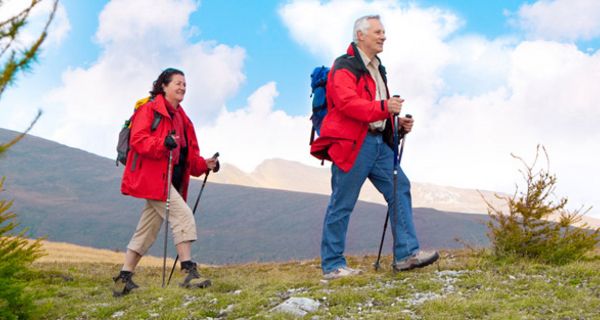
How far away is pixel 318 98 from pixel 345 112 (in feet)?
2.15

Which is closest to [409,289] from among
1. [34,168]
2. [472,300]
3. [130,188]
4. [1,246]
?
[472,300]

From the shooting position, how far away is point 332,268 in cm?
687

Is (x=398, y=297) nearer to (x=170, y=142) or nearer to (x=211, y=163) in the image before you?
(x=170, y=142)

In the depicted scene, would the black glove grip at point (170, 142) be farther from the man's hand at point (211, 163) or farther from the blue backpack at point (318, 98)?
the blue backpack at point (318, 98)

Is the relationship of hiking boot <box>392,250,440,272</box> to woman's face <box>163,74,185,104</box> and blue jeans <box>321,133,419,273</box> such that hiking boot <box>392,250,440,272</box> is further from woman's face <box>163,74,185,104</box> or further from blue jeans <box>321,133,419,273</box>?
woman's face <box>163,74,185,104</box>

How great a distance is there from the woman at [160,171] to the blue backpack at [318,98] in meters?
1.60

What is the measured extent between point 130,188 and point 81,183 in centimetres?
7426

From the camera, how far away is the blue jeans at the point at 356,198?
661 centimetres

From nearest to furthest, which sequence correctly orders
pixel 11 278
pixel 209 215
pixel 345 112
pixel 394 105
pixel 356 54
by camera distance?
pixel 394 105 < pixel 11 278 < pixel 345 112 < pixel 356 54 < pixel 209 215

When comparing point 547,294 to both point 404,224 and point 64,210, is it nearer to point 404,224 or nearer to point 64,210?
point 404,224

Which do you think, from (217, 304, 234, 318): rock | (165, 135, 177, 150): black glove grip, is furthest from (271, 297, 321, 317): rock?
(165, 135, 177, 150): black glove grip

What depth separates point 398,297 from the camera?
5836 mm

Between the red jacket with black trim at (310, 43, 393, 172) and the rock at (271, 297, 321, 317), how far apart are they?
1.56 metres

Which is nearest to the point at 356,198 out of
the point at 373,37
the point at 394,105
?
the point at 394,105
